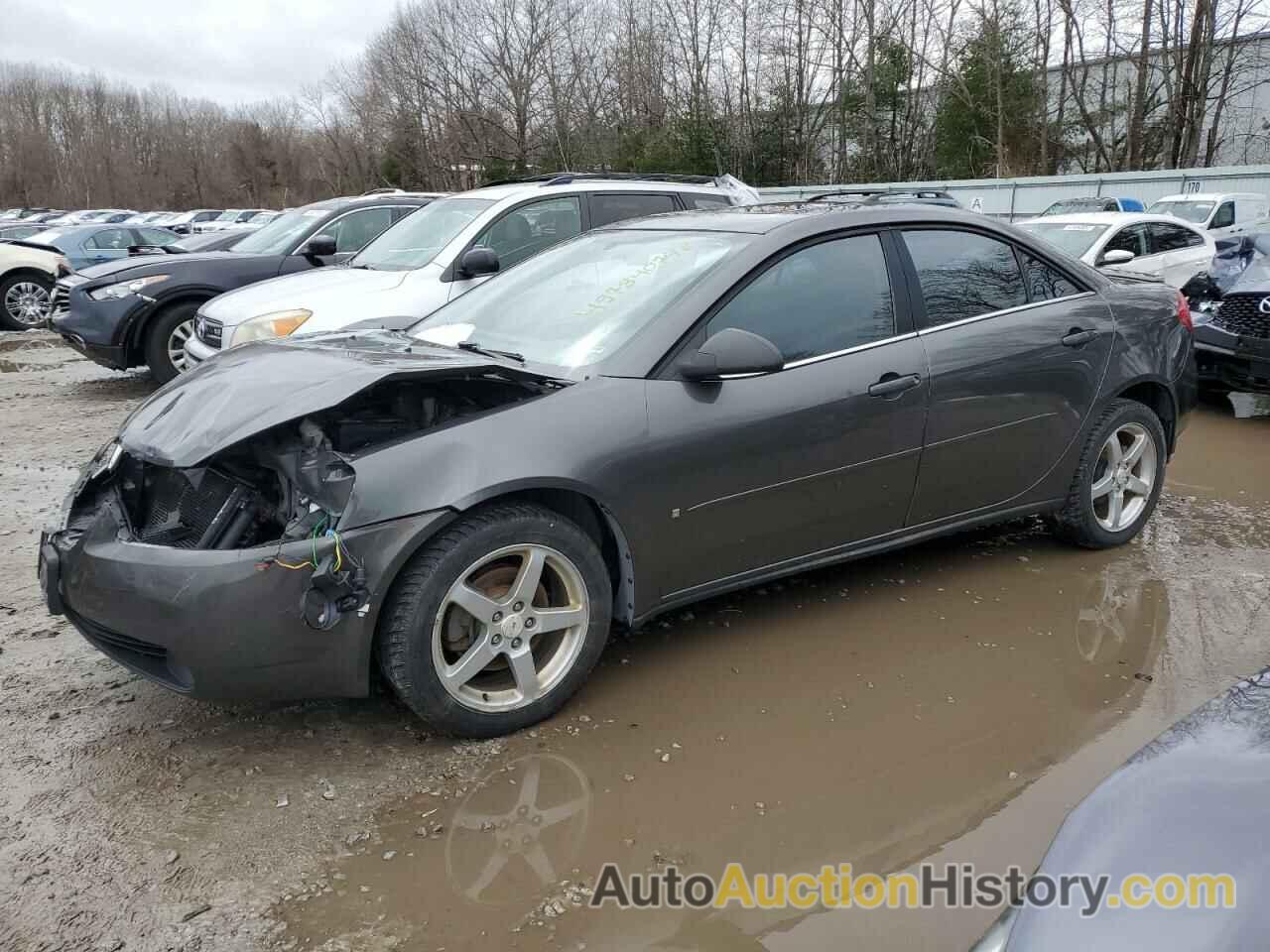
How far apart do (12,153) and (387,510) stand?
82.9 m

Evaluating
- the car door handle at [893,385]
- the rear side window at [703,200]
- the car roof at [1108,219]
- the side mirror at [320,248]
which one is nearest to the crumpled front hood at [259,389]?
the car door handle at [893,385]

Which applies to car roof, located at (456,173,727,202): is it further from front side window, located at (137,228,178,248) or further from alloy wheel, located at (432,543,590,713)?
front side window, located at (137,228,178,248)

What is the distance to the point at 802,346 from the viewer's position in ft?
12.0

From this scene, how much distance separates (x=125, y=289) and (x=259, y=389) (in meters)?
6.51

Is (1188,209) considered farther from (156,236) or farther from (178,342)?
(156,236)

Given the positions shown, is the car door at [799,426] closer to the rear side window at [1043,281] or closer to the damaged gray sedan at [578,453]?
the damaged gray sedan at [578,453]

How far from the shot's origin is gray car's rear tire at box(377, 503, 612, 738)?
2.89m

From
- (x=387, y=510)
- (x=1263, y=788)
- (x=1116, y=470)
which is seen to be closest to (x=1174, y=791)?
(x=1263, y=788)

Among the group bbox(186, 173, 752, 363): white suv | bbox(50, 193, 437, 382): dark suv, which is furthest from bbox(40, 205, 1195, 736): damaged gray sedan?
bbox(50, 193, 437, 382): dark suv

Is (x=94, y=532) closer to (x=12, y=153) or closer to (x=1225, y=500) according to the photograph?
(x=1225, y=500)

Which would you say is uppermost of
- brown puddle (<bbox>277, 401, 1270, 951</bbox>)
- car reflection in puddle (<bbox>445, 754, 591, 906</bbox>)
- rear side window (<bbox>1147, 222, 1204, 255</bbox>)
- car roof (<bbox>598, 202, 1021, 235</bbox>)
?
car roof (<bbox>598, 202, 1021, 235</bbox>)

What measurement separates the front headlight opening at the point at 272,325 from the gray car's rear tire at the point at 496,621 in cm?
394

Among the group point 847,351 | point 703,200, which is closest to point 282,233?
point 703,200

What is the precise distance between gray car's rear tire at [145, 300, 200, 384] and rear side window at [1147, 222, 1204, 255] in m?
10.6
